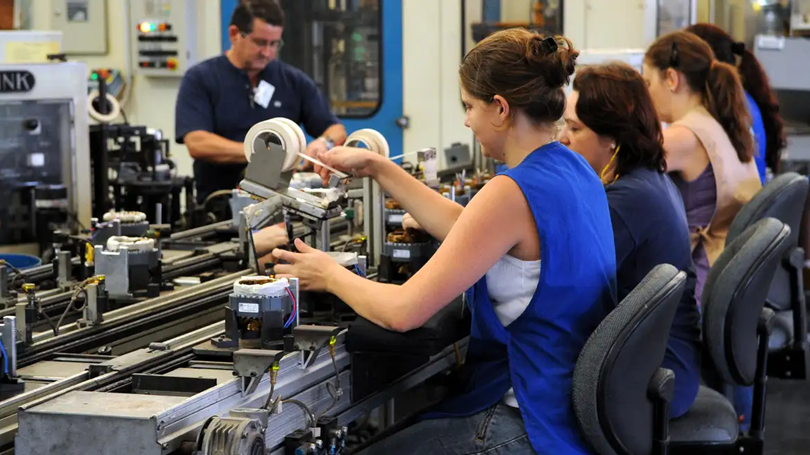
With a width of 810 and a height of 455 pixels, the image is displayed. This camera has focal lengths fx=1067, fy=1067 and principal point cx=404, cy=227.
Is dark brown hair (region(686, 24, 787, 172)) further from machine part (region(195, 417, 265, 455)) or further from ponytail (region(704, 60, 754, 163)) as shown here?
machine part (region(195, 417, 265, 455))

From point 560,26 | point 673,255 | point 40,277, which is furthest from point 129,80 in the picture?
point 673,255

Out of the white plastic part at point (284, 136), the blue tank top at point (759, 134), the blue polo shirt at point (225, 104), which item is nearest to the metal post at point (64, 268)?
the white plastic part at point (284, 136)

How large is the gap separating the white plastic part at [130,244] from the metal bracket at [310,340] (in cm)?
57

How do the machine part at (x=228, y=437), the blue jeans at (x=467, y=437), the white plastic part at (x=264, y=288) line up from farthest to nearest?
the blue jeans at (x=467, y=437)
the white plastic part at (x=264, y=288)
the machine part at (x=228, y=437)

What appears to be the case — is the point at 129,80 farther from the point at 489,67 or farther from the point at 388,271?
the point at 489,67

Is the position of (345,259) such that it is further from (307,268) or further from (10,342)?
(10,342)

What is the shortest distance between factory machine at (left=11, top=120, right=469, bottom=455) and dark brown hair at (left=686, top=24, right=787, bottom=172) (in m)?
2.04

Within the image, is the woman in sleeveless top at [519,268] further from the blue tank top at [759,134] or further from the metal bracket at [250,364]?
the blue tank top at [759,134]

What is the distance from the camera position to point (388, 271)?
2.32 metres

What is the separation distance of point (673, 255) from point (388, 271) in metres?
0.60

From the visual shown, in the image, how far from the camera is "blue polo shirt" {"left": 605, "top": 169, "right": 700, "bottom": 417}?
2168 millimetres

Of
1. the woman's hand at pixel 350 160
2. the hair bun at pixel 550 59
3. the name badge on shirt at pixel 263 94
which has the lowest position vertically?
the woman's hand at pixel 350 160

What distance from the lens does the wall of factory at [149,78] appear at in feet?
17.4

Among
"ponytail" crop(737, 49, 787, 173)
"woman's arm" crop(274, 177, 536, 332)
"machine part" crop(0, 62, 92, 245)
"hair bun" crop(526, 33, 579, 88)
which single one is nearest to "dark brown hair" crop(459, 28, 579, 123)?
"hair bun" crop(526, 33, 579, 88)
